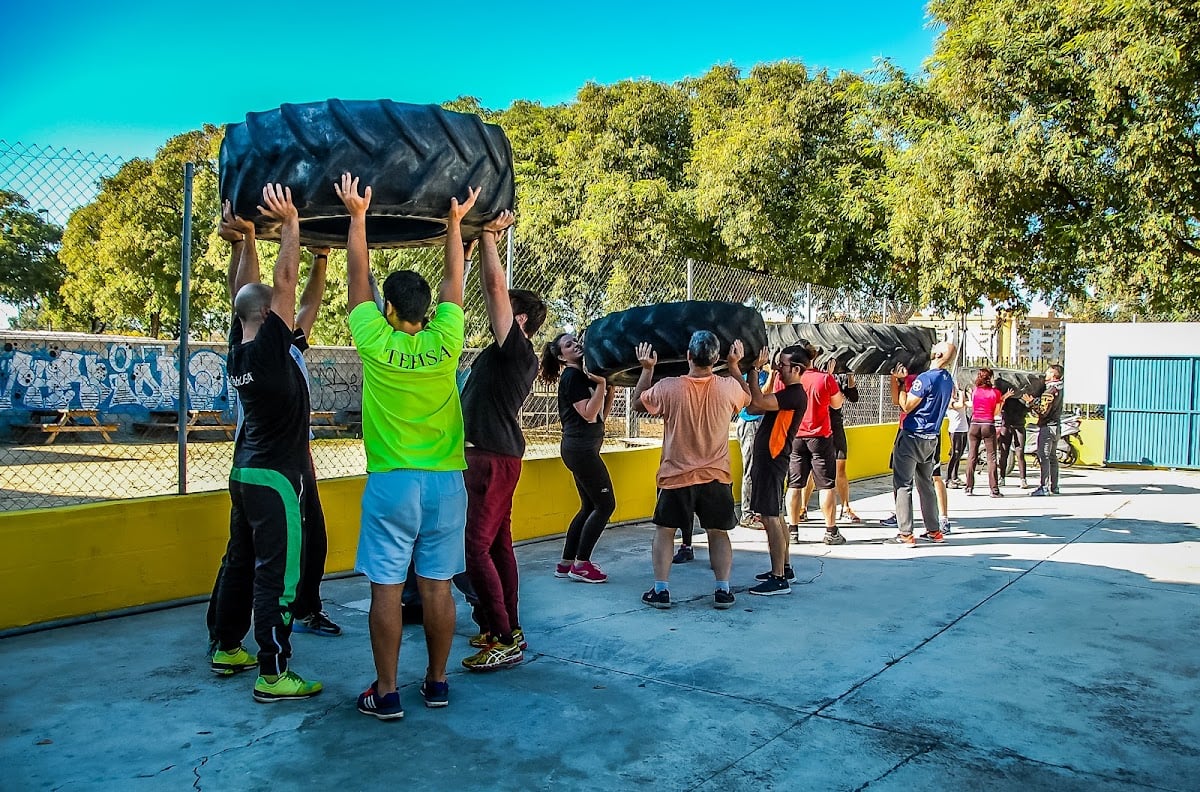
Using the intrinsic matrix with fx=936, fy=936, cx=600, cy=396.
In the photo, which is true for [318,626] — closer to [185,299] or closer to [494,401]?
[494,401]

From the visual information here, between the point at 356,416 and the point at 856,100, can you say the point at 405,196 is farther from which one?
the point at 856,100

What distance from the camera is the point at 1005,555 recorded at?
7555mm

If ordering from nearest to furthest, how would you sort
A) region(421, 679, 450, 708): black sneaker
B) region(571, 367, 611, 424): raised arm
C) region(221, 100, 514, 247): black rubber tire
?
1. region(221, 100, 514, 247): black rubber tire
2. region(421, 679, 450, 708): black sneaker
3. region(571, 367, 611, 424): raised arm

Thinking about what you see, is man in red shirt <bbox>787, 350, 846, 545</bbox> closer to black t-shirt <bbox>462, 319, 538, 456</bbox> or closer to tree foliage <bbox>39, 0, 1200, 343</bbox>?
tree foliage <bbox>39, 0, 1200, 343</bbox>

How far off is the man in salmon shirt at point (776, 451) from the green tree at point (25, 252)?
180 inches

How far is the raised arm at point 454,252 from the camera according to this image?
12.3 feet

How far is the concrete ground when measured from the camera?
10.8 ft

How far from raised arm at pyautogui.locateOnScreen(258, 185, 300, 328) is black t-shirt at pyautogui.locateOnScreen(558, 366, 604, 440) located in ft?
7.97

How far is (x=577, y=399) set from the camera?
6203mm

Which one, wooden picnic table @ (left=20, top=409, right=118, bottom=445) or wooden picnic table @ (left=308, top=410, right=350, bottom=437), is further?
wooden picnic table @ (left=308, top=410, right=350, bottom=437)

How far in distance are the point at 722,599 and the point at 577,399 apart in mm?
1595

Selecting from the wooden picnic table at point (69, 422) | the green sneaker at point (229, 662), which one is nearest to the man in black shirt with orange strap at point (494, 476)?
the green sneaker at point (229, 662)

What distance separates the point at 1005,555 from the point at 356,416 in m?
14.9

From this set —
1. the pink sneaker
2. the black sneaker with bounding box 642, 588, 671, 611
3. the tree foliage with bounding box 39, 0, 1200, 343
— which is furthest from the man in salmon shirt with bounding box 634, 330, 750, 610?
the tree foliage with bounding box 39, 0, 1200, 343
